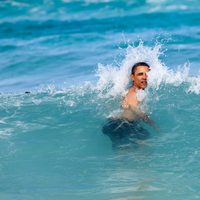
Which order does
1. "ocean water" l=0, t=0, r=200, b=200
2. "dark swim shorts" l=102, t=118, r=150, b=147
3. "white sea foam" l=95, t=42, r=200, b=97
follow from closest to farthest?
"ocean water" l=0, t=0, r=200, b=200
"dark swim shorts" l=102, t=118, r=150, b=147
"white sea foam" l=95, t=42, r=200, b=97

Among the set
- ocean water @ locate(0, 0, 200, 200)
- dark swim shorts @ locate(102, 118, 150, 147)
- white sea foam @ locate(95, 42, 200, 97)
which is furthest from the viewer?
white sea foam @ locate(95, 42, 200, 97)

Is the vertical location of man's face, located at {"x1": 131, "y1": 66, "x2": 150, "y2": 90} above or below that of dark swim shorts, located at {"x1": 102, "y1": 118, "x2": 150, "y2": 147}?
above

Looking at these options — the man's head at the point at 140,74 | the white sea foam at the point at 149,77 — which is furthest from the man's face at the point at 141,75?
the white sea foam at the point at 149,77

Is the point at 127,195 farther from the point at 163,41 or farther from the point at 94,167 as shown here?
the point at 163,41

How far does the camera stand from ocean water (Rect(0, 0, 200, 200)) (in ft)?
22.2

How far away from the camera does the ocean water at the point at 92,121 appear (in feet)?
22.2

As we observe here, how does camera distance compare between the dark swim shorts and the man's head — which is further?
the man's head

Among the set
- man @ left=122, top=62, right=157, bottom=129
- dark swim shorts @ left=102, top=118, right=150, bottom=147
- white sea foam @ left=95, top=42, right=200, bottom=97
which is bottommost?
dark swim shorts @ left=102, top=118, right=150, bottom=147

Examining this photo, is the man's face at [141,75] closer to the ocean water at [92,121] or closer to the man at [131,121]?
the man at [131,121]

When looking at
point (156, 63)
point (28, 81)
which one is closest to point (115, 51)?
point (28, 81)

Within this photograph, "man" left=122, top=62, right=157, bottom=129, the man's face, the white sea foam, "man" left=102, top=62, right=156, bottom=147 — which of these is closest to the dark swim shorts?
"man" left=102, top=62, right=156, bottom=147

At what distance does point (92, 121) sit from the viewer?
360 inches

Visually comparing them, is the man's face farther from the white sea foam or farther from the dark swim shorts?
the white sea foam

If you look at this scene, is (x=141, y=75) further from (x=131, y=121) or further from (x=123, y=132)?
(x=123, y=132)
